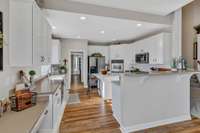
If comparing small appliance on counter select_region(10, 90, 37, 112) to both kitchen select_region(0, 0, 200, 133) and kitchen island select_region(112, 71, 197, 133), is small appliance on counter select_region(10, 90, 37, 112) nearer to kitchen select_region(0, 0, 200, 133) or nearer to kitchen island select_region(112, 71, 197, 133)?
kitchen select_region(0, 0, 200, 133)

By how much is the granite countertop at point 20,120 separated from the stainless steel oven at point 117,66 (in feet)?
19.2

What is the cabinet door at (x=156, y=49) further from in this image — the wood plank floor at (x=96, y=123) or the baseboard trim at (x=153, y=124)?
the wood plank floor at (x=96, y=123)

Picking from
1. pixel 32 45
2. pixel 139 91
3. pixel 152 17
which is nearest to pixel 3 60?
pixel 32 45

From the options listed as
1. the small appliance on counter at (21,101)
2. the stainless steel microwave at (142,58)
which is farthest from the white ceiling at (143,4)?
the small appliance on counter at (21,101)

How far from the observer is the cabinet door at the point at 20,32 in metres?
1.73

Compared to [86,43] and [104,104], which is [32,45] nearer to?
[104,104]

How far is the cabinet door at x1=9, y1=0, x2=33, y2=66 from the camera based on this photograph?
5.66 ft

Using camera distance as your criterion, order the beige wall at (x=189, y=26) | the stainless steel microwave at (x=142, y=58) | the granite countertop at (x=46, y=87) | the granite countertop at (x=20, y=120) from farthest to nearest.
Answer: the stainless steel microwave at (x=142, y=58), the beige wall at (x=189, y=26), the granite countertop at (x=46, y=87), the granite countertop at (x=20, y=120)

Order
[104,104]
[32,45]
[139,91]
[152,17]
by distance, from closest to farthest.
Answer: [32,45] → [139,91] → [152,17] → [104,104]

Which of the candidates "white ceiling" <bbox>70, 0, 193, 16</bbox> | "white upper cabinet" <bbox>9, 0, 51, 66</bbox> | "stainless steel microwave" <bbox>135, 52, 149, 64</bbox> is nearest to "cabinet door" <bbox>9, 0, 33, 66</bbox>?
"white upper cabinet" <bbox>9, 0, 51, 66</bbox>

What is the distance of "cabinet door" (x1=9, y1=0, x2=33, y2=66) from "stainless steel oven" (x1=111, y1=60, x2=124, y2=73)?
18.6ft

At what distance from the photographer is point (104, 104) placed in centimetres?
431

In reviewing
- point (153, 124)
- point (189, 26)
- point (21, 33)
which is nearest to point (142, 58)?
point (189, 26)

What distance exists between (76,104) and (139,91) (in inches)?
95.4
